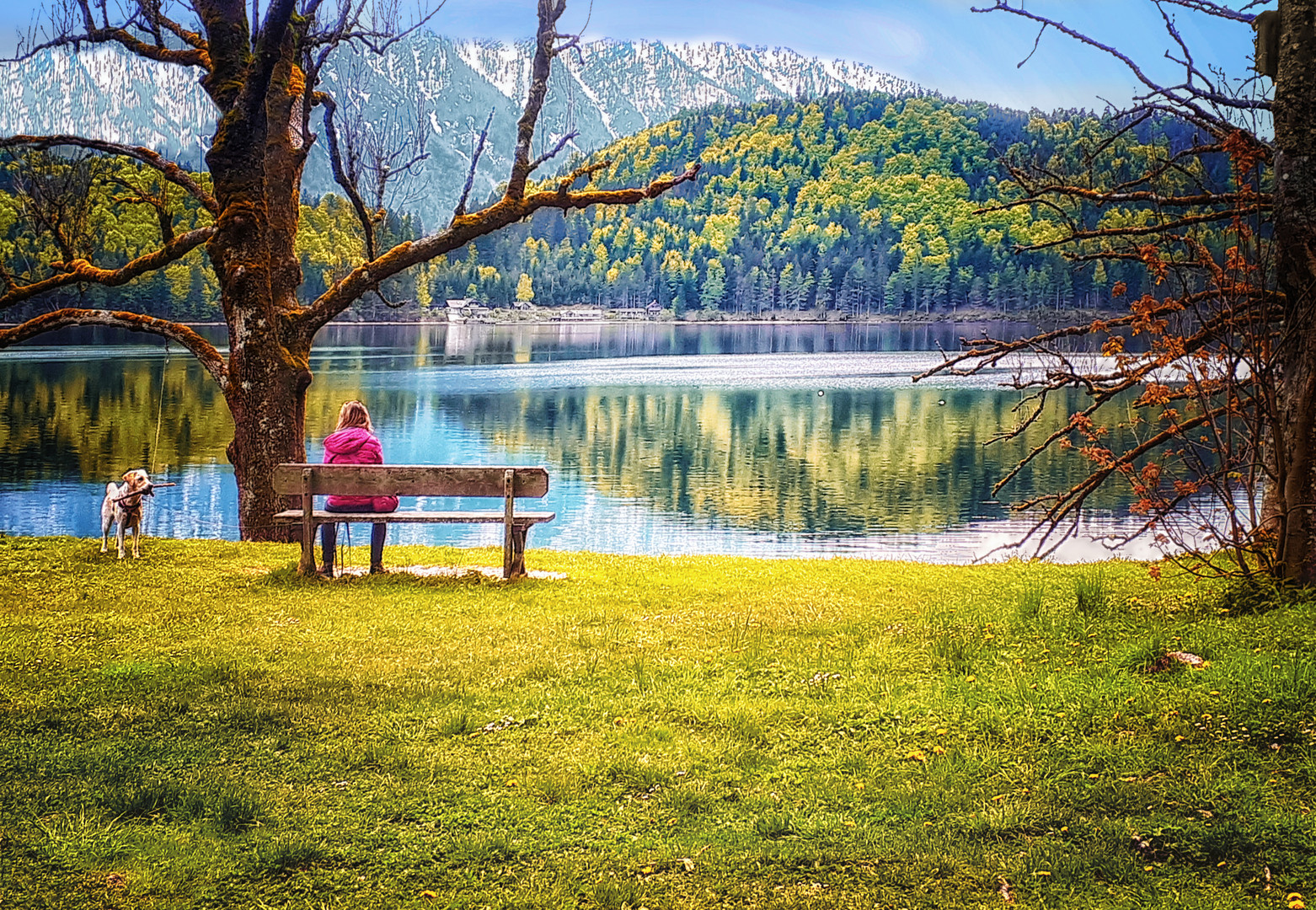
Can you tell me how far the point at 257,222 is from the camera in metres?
13.7

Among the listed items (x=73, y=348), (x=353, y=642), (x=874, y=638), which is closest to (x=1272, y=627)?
(x=874, y=638)

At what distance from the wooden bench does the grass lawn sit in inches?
59.0

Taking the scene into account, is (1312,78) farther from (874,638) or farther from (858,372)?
(858,372)

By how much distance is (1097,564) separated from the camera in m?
13.0

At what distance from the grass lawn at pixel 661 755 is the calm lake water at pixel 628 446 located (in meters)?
6.29

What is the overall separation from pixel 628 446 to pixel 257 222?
96.4 feet

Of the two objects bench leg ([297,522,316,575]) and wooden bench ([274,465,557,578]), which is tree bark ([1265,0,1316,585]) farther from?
bench leg ([297,522,316,575])

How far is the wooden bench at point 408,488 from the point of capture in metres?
10.9

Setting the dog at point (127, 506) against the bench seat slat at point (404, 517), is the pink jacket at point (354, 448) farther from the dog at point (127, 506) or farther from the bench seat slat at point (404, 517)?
the dog at point (127, 506)

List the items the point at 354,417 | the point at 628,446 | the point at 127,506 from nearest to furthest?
1. the point at 354,417
2. the point at 127,506
3. the point at 628,446

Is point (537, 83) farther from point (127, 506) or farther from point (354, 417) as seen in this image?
point (127, 506)

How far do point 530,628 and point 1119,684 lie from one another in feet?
14.5

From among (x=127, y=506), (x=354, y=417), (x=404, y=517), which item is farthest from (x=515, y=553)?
(x=127, y=506)

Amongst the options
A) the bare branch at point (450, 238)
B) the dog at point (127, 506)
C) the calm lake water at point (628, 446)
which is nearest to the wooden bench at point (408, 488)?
the dog at point (127, 506)
